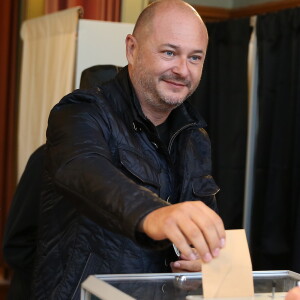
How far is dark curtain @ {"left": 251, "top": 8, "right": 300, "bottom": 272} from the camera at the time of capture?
4.36 meters

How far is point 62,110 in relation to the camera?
5.42 ft

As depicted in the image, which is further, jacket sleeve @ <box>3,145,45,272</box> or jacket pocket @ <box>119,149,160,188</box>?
jacket sleeve @ <box>3,145,45,272</box>

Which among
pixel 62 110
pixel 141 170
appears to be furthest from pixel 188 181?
pixel 62 110

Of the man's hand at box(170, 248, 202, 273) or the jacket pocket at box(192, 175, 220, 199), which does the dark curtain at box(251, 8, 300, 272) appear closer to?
the jacket pocket at box(192, 175, 220, 199)

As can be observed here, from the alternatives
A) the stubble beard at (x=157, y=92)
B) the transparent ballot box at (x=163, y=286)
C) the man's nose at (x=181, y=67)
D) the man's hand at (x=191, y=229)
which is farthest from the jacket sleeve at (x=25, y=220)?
the man's hand at (x=191, y=229)

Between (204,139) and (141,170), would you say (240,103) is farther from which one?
(141,170)

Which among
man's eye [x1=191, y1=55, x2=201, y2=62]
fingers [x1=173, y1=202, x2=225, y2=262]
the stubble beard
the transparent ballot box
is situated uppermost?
man's eye [x1=191, y1=55, x2=201, y2=62]

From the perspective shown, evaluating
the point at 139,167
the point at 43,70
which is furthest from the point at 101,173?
the point at 43,70

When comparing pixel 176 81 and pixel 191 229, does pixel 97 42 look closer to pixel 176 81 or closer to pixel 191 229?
pixel 176 81

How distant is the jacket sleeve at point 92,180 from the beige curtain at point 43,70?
6.97 feet

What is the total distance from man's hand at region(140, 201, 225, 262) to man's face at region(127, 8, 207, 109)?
0.69 meters

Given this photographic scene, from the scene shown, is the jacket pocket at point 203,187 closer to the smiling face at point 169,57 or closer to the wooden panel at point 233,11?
the smiling face at point 169,57

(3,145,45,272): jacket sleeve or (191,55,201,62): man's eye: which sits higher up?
(191,55,201,62): man's eye

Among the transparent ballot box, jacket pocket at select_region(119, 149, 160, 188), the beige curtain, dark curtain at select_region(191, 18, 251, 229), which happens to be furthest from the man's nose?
dark curtain at select_region(191, 18, 251, 229)
